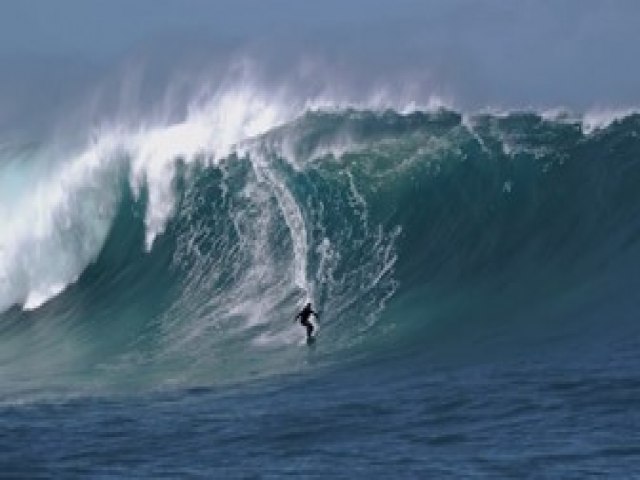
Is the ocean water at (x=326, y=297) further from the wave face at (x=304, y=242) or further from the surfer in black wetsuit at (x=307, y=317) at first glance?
the surfer in black wetsuit at (x=307, y=317)

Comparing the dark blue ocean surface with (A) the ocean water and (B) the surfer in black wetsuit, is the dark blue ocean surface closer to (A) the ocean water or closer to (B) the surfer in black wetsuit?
(A) the ocean water

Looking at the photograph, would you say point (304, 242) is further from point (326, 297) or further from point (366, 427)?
point (366, 427)

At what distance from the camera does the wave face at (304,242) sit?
15117 millimetres

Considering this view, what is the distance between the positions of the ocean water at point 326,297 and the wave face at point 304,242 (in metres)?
0.04

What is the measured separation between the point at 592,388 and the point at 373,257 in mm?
6515

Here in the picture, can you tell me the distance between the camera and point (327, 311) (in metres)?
15.9

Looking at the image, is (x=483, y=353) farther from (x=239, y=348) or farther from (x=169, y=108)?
(x=169, y=108)

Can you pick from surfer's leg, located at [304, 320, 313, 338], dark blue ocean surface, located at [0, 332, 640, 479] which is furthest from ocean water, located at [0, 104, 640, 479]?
surfer's leg, located at [304, 320, 313, 338]

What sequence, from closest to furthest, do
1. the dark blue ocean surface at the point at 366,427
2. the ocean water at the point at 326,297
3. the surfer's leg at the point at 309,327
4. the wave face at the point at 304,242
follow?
the dark blue ocean surface at the point at 366,427 → the ocean water at the point at 326,297 → the surfer's leg at the point at 309,327 → the wave face at the point at 304,242

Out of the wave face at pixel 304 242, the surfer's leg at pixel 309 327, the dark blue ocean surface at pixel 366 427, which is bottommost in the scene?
the dark blue ocean surface at pixel 366 427

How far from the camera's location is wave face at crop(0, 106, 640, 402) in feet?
49.6

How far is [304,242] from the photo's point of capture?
17.8 m

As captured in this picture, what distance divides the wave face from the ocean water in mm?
39

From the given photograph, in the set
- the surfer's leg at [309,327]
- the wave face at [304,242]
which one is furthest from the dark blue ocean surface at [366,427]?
the surfer's leg at [309,327]
